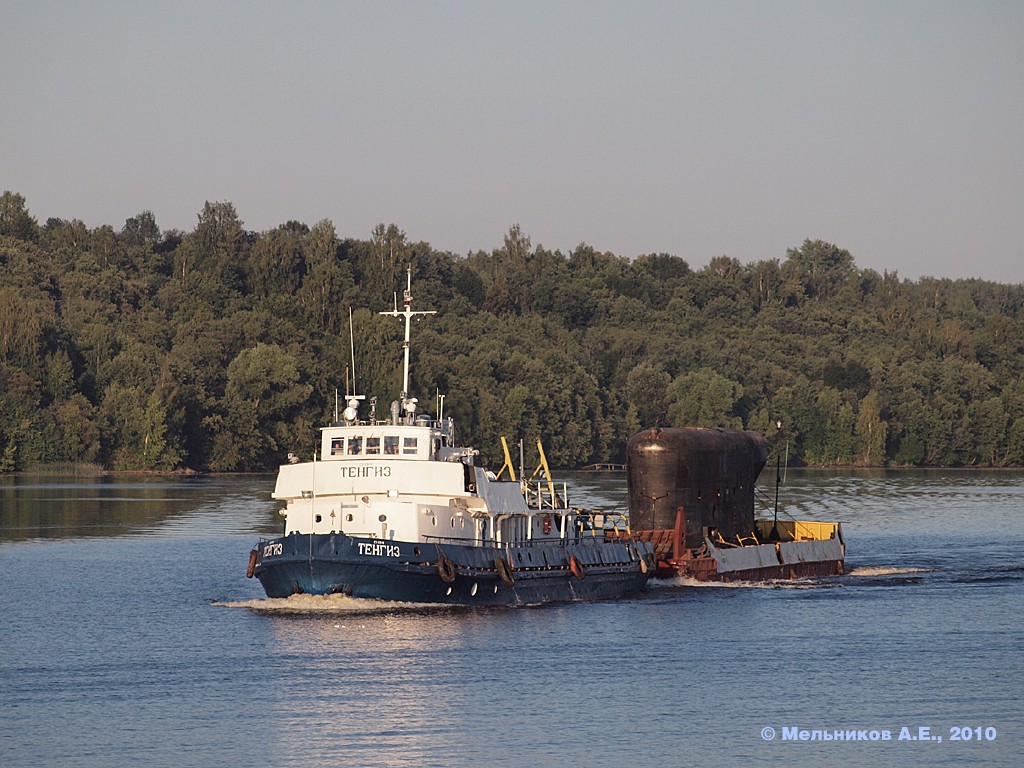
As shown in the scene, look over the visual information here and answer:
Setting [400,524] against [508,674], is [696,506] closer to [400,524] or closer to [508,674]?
[400,524]

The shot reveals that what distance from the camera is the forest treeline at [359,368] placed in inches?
5541

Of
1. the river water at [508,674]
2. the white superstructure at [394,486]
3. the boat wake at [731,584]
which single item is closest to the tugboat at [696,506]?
the boat wake at [731,584]

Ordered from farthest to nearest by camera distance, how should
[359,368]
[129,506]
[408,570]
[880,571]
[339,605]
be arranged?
[359,368], [129,506], [880,571], [339,605], [408,570]

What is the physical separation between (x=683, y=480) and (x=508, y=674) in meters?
22.0

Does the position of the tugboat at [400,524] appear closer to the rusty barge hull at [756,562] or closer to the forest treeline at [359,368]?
the rusty barge hull at [756,562]

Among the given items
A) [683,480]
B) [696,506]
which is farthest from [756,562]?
[683,480]

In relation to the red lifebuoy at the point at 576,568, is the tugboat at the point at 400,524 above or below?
above

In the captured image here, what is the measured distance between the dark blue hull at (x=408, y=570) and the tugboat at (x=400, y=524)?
0.09 feet

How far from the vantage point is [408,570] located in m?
45.5

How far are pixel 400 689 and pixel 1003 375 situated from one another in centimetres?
16359

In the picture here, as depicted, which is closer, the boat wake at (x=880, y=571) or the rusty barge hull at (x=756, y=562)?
the rusty barge hull at (x=756, y=562)

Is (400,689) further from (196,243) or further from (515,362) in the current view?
(196,243)

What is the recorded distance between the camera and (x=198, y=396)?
467 feet

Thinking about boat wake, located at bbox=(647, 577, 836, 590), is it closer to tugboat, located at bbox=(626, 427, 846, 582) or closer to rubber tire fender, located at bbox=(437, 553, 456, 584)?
tugboat, located at bbox=(626, 427, 846, 582)
